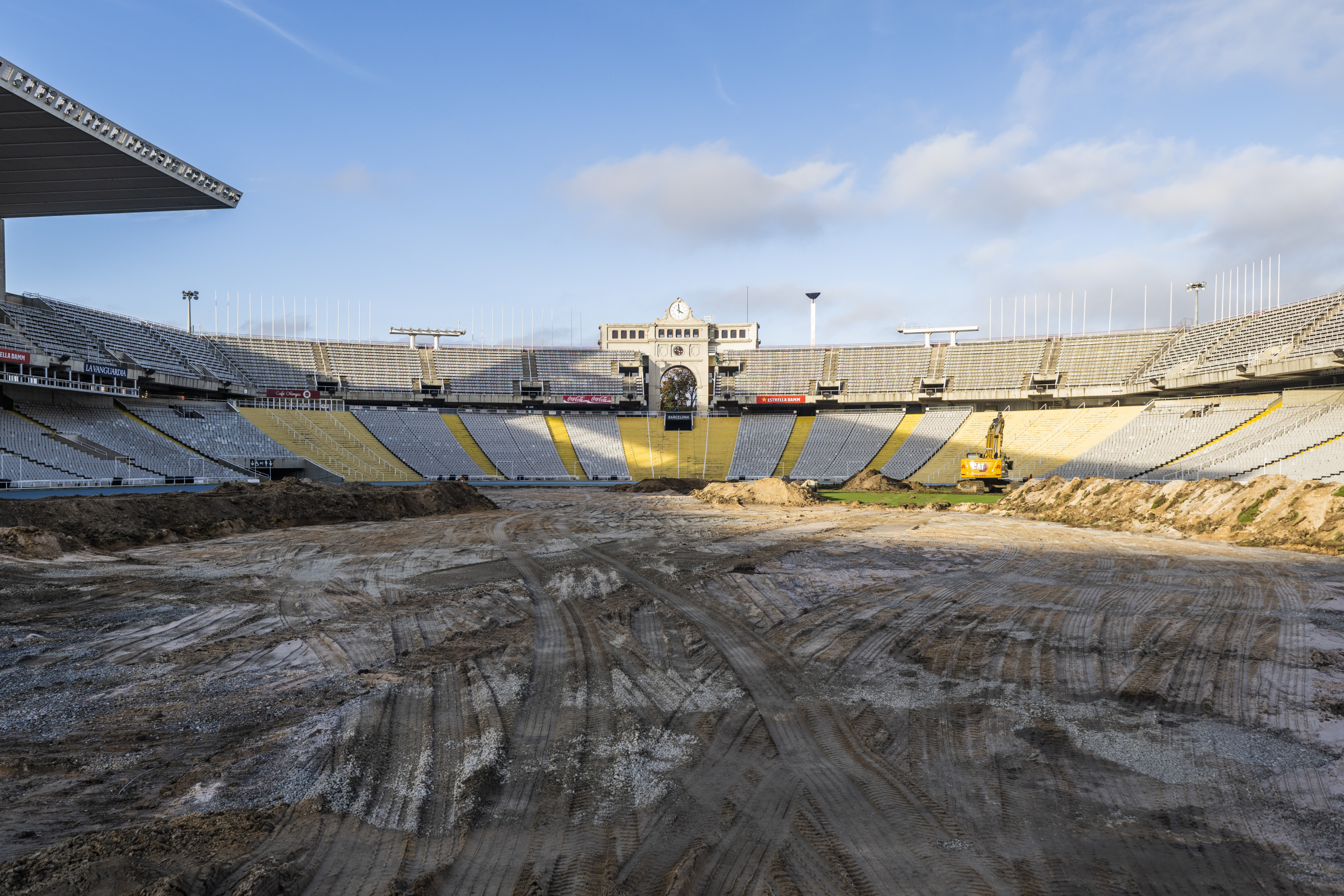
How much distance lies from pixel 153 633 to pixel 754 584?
1042cm

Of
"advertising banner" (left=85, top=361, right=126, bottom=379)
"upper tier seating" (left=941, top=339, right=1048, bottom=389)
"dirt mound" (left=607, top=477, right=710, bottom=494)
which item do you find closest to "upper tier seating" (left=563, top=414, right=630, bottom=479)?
"dirt mound" (left=607, top=477, right=710, bottom=494)

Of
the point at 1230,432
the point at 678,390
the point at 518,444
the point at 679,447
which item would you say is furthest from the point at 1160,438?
the point at 678,390

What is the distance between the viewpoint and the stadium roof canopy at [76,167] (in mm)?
27734

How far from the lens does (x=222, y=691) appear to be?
7941mm

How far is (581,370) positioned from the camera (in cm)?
6562

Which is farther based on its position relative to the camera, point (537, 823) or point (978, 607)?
point (978, 607)

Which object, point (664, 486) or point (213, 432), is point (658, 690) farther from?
point (213, 432)

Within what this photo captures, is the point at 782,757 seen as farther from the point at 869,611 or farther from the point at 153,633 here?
the point at 153,633

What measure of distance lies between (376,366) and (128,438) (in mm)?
24097

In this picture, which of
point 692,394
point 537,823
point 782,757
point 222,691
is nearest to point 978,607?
point 782,757

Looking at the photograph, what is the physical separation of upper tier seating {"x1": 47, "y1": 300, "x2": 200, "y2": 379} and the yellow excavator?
54.7m

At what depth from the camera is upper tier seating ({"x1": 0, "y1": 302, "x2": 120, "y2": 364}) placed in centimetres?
4069

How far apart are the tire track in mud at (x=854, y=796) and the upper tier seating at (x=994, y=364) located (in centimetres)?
5688

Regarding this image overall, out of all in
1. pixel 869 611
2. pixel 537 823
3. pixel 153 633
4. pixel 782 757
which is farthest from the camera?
pixel 869 611
